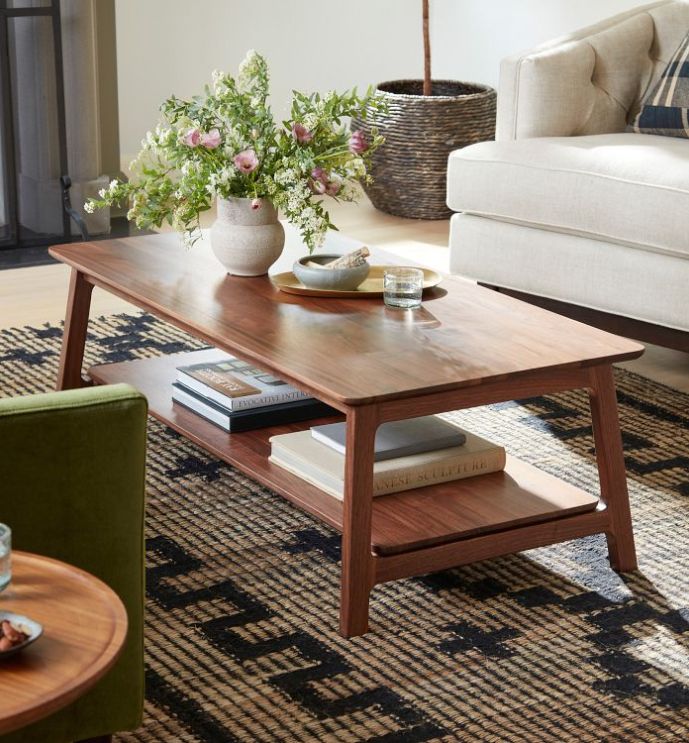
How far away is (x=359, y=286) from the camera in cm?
253

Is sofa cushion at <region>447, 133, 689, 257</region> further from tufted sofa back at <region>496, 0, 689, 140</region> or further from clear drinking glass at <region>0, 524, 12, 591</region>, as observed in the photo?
clear drinking glass at <region>0, 524, 12, 591</region>

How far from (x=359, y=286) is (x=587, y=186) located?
90cm

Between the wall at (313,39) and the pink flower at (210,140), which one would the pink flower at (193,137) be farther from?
the wall at (313,39)

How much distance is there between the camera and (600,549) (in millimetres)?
2328

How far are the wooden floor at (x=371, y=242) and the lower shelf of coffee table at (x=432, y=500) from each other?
1081 mm

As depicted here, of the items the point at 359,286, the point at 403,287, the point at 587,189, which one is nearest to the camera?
the point at 403,287

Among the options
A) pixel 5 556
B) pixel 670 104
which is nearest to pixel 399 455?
pixel 5 556

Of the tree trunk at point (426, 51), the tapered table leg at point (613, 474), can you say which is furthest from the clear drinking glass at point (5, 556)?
the tree trunk at point (426, 51)

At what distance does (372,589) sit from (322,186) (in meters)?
0.77

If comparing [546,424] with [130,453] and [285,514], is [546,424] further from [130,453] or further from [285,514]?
[130,453]

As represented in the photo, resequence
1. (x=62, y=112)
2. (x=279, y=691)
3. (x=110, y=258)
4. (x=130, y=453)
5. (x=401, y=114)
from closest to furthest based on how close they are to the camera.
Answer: (x=130, y=453) < (x=279, y=691) < (x=110, y=258) < (x=62, y=112) < (x=401, y=114)

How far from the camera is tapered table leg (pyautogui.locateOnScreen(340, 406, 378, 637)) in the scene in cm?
195

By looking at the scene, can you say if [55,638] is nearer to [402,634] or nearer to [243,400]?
[402,634]

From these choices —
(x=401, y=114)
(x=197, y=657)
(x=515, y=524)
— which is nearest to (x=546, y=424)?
(x=515, y=524)
